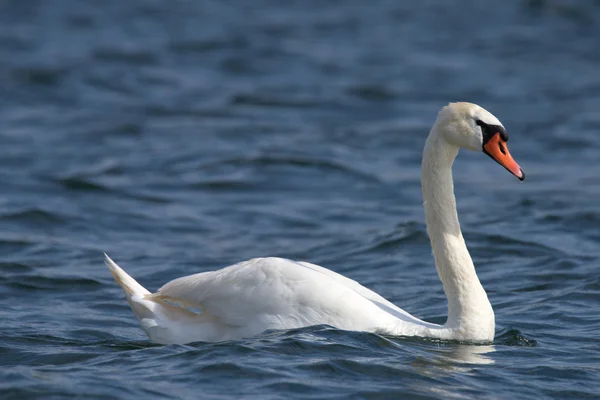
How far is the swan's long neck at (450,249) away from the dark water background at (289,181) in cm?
22

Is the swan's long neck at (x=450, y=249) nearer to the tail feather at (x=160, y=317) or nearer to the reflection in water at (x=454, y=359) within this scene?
the reflection in water at (x=454, y=359)

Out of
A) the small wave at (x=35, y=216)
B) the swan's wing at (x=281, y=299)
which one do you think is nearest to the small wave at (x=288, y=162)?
the small wave at (x=35, y=216)

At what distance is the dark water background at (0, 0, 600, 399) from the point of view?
23.8 ft

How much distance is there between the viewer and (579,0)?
949 inches

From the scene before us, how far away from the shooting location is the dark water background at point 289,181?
725 cm

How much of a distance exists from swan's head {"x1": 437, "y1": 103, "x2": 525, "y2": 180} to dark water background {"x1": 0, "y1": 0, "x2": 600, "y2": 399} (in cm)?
124

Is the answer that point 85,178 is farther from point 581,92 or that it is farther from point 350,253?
point 581,92

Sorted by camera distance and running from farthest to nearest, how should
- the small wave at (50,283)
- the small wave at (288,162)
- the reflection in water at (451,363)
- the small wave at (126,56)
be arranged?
1. the small wave at (126,56)
2. the small wave at (288,162)
3. the small wave at (50,283)
4. the reflection in water at (451,363)

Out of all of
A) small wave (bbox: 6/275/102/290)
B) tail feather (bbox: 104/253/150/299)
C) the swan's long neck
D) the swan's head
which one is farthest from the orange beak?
small wave (bbox: 6/275/102/290)

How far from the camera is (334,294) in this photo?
7441 mm

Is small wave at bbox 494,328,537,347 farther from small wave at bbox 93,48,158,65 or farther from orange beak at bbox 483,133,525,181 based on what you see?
small wave at bbox 93,48,158,65

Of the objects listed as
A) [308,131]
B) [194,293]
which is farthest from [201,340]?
[308,131]

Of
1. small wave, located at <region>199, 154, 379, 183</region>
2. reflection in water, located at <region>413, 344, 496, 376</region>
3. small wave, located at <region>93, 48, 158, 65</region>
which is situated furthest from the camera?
small wave, located at <region>93, 48, 158, 65</region>

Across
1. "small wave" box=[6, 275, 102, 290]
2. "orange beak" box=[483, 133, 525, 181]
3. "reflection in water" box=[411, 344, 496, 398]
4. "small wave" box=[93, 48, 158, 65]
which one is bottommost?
"small wave" box=[6, 275, 102, 290]
